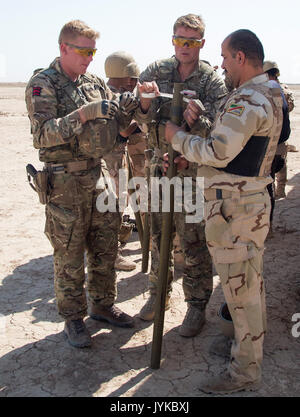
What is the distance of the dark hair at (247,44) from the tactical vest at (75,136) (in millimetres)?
1128

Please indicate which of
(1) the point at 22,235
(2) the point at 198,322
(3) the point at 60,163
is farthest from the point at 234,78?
(1) the point at 22,235

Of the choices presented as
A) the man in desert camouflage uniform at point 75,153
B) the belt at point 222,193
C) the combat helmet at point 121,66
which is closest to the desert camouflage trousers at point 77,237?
the man in desert camouflage uniform at point 75,153

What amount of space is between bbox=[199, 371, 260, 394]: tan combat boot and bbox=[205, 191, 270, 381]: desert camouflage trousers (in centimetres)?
5

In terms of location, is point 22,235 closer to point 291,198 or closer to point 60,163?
point 60,163

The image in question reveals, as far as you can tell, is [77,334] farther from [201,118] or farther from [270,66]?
[270,66]

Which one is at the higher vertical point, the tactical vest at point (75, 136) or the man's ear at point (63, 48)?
the man's ear at point (63, 48)

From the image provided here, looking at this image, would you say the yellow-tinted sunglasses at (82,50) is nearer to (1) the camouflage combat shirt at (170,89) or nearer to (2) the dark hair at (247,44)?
(1) the camouflage combat shirt at (170,89)

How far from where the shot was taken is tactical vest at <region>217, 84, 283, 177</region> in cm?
298

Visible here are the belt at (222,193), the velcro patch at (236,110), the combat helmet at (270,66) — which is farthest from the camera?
the combat helmet at (270,66)

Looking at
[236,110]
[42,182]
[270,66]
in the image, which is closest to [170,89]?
[236,110]

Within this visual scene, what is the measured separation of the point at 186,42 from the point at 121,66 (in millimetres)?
1778

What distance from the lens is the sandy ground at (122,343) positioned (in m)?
3.44

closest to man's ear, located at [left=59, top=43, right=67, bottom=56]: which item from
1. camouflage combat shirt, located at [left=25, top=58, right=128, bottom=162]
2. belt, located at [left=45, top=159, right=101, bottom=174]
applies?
camouflage combat shirt, located at [left=25, top=58, right=128, bottom=162]

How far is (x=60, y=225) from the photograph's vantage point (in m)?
3.75
